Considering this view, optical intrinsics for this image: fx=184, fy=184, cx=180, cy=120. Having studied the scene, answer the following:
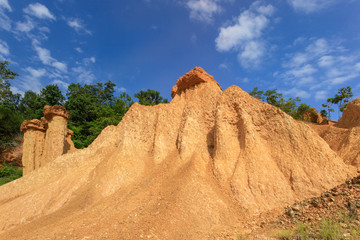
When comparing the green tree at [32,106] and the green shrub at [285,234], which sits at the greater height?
the green tree at [32,106]

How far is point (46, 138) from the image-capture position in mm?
15094

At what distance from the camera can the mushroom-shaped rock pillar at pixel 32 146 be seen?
1734cm

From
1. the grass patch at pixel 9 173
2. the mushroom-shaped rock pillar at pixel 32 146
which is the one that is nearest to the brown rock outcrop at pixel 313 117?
the mushroom-shaped rock pillar at pixel 32 146

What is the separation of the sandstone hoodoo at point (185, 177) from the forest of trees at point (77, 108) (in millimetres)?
19669

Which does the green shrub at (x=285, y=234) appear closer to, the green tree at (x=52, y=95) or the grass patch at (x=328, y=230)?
the grass patch at (x=328, y=230)

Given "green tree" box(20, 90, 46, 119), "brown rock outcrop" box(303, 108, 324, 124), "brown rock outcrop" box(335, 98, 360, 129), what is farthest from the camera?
"green tree" box(20, 90, 46, 119)

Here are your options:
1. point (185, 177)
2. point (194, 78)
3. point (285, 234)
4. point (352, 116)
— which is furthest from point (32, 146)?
point (352, 116)

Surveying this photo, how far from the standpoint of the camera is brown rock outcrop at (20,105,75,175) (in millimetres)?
14312

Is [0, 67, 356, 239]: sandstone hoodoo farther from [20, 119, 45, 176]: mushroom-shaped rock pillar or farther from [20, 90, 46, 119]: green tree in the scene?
[20, 90, 46, 119]: green tree

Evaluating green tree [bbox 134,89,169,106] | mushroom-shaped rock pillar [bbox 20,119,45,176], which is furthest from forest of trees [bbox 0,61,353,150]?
mushroom-shaped rock pillar [bbox 20,119,45,176]

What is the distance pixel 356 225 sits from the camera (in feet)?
13.0

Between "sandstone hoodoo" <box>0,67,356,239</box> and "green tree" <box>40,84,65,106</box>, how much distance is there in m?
32.9

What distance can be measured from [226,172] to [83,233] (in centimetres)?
514

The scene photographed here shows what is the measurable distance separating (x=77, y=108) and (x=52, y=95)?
841 cm
